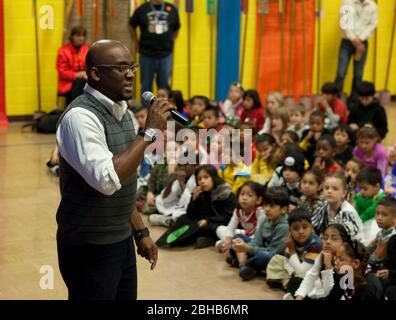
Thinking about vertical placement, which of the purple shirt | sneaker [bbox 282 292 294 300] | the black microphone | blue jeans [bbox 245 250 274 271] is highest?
the black microphone

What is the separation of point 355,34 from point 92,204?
26.3 ft

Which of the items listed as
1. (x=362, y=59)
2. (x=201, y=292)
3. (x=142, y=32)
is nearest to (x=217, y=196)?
(x=201, y=292)

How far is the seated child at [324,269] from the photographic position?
15.4 feet

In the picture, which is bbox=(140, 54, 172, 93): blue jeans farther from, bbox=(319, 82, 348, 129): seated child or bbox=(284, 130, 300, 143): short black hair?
bbox=(284, 130, 300, 143): short black hair

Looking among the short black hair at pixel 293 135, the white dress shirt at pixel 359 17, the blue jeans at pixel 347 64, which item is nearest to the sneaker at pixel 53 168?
the short black hair at pixel 293 135

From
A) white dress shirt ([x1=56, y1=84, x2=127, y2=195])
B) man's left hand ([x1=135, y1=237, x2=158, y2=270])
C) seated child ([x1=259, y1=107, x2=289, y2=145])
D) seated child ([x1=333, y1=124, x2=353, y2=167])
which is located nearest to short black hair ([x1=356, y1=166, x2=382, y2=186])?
seated child ([x1=333, y1=124, x2=353, y2=167])

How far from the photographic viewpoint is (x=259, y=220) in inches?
223

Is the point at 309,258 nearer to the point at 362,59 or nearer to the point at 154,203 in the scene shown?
the point at 154,203

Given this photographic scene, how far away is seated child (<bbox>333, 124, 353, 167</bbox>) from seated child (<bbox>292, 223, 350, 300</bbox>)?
2.55m

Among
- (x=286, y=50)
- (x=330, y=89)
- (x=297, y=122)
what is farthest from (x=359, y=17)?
(x=297, y=122)

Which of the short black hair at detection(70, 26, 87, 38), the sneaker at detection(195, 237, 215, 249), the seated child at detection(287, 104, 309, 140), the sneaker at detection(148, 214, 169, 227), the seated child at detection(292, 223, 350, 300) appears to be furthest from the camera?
the short black hair at detection(70, 26, 87, 38)

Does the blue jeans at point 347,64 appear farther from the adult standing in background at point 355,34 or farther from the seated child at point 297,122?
the seated child at point 297,122

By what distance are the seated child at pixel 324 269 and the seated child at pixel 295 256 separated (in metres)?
0.16

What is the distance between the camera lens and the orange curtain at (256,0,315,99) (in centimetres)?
1066
